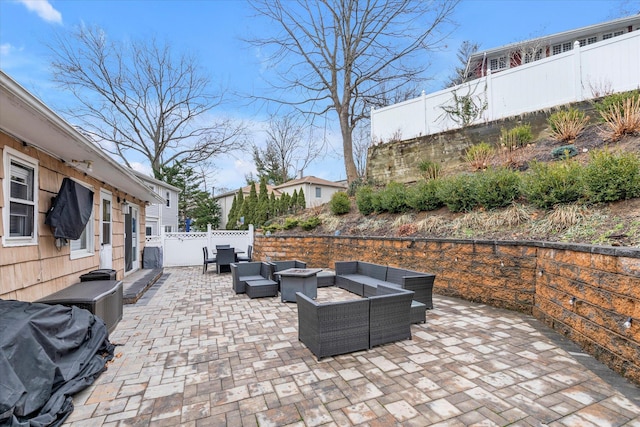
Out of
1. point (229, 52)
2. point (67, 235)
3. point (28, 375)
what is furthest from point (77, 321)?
point (229, 52)

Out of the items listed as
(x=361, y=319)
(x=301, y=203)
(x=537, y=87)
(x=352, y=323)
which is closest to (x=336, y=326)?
(x=352, y=323)

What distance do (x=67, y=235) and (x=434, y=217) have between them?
6474 mm

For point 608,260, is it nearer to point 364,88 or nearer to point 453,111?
point 453,111

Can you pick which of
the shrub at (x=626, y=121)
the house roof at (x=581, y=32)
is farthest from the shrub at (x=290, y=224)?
the house roof at (x=581, y=32)

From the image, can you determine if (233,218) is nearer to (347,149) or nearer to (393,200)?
(347,149)

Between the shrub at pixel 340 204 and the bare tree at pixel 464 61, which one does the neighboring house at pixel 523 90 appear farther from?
the bare tree at pixel 464 61

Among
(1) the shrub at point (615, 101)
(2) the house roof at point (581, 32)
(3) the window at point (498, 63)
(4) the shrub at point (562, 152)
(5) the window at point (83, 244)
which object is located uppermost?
(2) the house roof at point (581, 32)

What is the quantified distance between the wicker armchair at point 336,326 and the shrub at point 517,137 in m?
7.56

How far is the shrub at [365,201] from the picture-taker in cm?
897

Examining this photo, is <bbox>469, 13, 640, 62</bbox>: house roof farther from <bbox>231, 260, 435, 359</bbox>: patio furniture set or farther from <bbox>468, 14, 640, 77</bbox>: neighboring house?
<bbox>231, 260, 435, 359</bbox>: patio furniture set

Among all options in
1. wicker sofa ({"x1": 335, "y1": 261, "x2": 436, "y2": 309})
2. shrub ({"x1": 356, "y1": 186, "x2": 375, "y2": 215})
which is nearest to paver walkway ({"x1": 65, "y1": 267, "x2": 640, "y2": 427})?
wicker sofa ({"x1": 335, "y1": 261, "x2": 436, "y2": 309})

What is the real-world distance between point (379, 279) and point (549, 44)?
18613mm

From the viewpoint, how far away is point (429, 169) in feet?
29.9

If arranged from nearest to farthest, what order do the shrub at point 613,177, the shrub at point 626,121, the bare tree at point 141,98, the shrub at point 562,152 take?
1. the shrub at point 613,177
2. the shrub at point 626,121
3. the shrub at point 562,152
4. the bare tree at point 141,98
